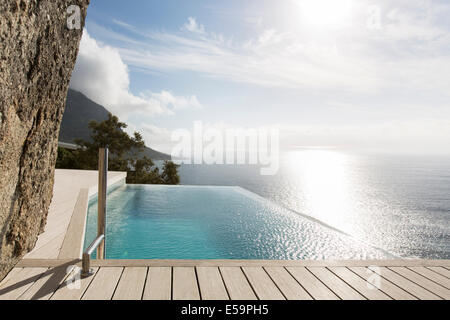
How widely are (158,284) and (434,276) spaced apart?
172cm

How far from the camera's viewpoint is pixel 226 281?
1.57 m

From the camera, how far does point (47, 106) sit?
1.74m

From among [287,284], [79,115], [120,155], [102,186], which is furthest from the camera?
[79,115]

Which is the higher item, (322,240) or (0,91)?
(0,91)

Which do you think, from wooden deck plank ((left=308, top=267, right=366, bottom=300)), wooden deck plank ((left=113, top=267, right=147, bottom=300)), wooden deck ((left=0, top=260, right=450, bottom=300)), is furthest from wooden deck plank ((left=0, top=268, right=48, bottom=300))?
wooden deck plank ((left=308, top=267, right=366, bottom=300))

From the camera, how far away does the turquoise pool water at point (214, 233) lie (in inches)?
141

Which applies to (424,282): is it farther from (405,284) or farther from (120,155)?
(120,155)

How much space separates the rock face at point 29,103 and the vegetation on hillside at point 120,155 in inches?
528

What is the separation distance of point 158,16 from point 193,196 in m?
5.51

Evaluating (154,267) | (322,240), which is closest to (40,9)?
(154,267)

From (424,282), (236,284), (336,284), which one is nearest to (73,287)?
(236,284)

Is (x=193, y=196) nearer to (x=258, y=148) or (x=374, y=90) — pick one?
(x=374, y=90)

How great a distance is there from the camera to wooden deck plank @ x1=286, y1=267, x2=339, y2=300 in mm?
1462
